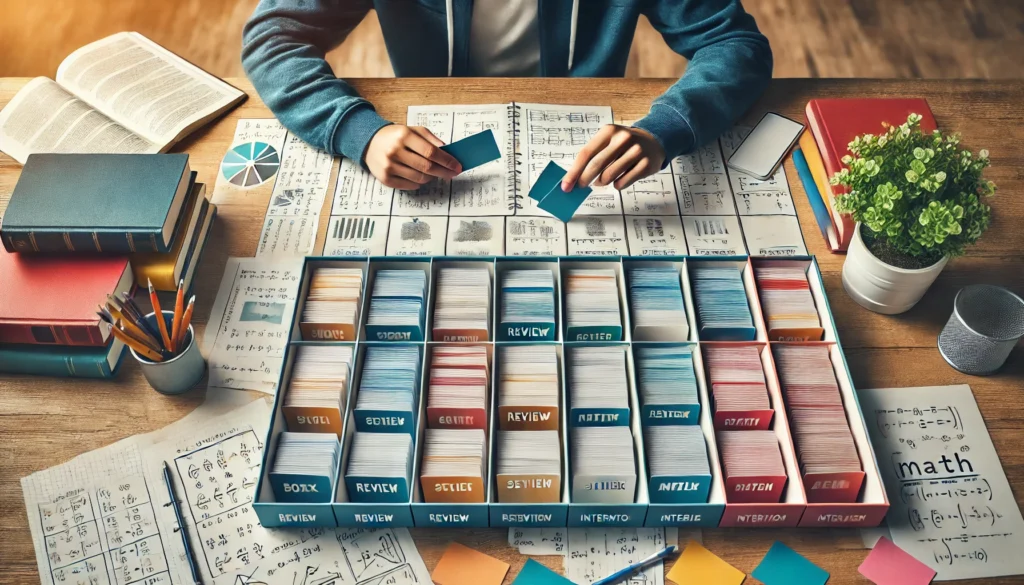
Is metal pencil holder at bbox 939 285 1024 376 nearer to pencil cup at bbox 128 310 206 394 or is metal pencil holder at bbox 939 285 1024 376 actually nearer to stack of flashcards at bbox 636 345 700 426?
stack of flashcards at bbox 636 345 700 426

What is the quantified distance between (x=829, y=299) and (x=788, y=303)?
13 centimetres

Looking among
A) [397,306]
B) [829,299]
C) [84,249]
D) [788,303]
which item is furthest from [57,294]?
[829,299]

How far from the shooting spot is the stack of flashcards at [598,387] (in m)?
1.17

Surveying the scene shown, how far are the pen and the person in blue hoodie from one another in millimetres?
651

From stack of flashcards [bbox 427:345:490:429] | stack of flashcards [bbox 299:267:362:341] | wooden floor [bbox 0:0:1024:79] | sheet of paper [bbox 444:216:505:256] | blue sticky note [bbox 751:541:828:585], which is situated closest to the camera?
blue sticky note [bbox 751:541:828:585]

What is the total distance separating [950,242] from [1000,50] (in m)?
2.70

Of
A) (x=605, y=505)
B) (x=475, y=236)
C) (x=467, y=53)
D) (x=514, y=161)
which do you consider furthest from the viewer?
(x=467, y=53)

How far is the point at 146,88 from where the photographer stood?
170cm

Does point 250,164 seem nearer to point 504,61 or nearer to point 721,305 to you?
point 504,61

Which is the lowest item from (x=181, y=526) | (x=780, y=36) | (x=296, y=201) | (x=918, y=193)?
(x=780, y=36)

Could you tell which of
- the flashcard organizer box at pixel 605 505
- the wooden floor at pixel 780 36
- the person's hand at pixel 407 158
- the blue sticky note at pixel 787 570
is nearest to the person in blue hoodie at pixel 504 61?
the person's hand at pixel 407 158

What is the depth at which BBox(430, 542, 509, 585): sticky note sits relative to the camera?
3.52 ft

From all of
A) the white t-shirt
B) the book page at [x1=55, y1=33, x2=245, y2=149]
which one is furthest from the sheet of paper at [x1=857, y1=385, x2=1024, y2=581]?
the book page at [x1=55, y1=33, x2=245, y2=149]

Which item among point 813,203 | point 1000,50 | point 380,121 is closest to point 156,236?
point 380,121
